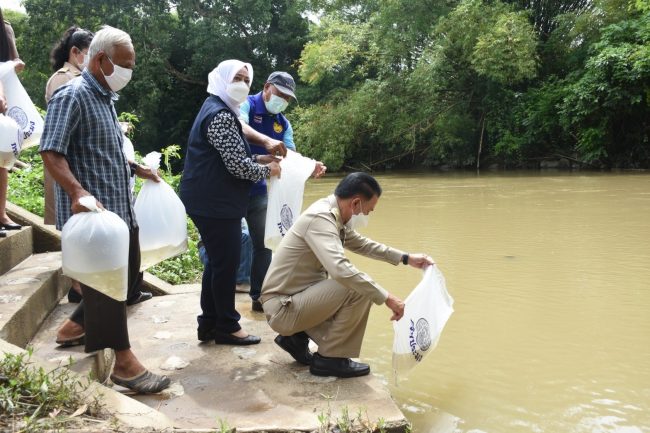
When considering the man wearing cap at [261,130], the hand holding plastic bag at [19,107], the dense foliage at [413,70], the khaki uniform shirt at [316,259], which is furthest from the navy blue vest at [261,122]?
the dense foliage at [413,70]

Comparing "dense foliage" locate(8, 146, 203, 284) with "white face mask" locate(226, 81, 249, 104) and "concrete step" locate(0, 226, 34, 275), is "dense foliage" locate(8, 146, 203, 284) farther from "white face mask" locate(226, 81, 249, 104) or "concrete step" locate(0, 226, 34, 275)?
"white face mask" locate(226, 81, 249, 104)

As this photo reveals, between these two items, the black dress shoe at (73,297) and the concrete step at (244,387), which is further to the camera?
the black dress shoe at (73,297)

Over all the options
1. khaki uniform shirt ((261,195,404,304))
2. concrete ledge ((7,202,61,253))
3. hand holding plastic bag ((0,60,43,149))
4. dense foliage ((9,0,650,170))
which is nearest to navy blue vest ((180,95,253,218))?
khaki uniform shirt ((261,195,404,304))

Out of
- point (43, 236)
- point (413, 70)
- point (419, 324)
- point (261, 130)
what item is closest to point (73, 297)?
point (43, 236)

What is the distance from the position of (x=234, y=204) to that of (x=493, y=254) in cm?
363

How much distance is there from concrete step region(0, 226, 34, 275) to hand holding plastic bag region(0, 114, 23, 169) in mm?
446

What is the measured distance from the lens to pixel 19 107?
374cm

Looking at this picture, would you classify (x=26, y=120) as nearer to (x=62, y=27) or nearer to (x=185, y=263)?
(x=185, y=263)

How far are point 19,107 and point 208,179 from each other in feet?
5.48

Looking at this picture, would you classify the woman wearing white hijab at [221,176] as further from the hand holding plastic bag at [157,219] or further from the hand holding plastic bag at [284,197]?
the hand holding plastic bag at [284,197]

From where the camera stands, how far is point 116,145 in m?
2.48

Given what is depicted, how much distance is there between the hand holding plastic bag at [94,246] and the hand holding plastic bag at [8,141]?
1292 millimetres

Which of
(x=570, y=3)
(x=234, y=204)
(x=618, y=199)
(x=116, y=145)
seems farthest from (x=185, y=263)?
(x=570, y=3)

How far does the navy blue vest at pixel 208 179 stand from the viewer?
2857 millimetres
